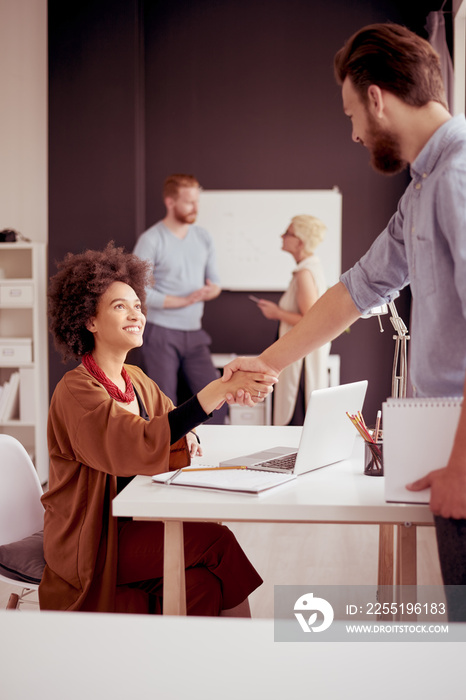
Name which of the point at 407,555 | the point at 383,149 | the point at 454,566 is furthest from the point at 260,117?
the point at 454,566

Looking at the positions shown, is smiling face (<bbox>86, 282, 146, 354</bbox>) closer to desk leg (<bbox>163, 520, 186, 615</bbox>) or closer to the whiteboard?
desk leg (<bbox>163, 520, 186, 615</bbox>)

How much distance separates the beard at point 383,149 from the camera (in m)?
1.28

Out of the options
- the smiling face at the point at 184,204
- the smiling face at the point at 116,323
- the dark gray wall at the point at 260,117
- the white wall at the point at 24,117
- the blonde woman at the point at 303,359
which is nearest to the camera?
the smiling face at the point at 116,323

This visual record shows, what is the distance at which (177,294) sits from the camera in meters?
4.43

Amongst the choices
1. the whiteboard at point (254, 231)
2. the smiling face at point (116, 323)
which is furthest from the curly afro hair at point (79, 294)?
the whiteboard at point (254, 231)

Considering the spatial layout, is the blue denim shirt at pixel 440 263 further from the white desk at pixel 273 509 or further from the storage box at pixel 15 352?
the storage box at pixel 15 352

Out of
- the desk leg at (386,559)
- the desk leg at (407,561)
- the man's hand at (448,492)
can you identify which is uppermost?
the man's hand at (448,492)

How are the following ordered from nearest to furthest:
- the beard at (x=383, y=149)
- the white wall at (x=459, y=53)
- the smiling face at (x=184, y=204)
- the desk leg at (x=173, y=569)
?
the beard at (x=383, y=149), the desk leg at (x=173, y=569), the smiling face at (x=184, y=204), the white wall at (x=459, y=53)

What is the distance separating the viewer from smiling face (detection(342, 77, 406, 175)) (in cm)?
128

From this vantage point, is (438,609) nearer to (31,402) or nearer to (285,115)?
(31,402)

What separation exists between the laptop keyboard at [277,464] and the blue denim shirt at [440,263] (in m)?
0.46

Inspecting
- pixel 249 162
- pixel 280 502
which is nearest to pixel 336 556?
pixel 280 502

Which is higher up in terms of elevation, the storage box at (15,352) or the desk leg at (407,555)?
the storage box at (15,352)

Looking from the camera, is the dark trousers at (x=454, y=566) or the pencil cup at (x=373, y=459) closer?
the dark trousers at (x=454, y=566)
